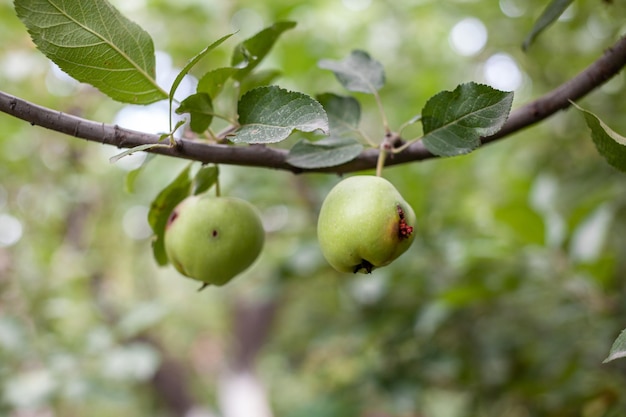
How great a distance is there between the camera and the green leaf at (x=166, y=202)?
82cm

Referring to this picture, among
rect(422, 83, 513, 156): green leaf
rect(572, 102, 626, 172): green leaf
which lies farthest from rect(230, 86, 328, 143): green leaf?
rect(572, 102, 626, 172): green leaf

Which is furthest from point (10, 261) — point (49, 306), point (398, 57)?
point (398, 57)

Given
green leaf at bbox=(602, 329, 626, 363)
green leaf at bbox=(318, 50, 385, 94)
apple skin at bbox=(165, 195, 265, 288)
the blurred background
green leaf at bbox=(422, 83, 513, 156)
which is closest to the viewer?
green leaf at bbox=(602, 329, 626, 363)

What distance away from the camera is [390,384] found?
68.4 inches

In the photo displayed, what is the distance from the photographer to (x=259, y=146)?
27.8 inches

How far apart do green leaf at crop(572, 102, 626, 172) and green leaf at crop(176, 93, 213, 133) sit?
16.5 inches

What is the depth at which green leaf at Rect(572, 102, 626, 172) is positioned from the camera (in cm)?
64

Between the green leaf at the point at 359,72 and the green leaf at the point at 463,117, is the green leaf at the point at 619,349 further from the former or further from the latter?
the green leaf at the point at 359,72

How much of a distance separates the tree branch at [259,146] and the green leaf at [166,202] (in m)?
0.14

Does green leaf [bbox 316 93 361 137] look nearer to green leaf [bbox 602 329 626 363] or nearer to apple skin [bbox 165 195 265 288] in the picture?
apple skin [bbox 165 195 265 288]

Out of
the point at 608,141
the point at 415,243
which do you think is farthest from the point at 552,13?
the point at 415,243

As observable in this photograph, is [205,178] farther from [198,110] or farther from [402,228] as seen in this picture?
[402,228]

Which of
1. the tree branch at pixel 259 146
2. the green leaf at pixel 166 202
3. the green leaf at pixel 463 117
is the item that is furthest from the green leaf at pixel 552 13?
the green leaf at pixel 166 202

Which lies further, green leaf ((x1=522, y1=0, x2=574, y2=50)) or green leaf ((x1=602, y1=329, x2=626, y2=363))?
green leaf ((x1=522, y1=0, x2=574, y2=50))
